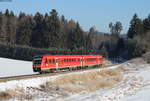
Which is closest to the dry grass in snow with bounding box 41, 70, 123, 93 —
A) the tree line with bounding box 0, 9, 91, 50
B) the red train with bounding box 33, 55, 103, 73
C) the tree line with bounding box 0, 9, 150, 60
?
the red train with bounding box 33, 55, 103, 73

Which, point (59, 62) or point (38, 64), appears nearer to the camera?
point (38, 64)

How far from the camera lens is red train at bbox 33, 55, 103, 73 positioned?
35000mm

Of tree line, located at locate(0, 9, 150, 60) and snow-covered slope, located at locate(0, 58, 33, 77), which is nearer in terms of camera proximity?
snow-covered slope, located at locate(0, 58, 33, 77)

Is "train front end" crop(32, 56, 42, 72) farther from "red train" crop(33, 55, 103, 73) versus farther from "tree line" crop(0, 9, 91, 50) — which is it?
"tree line" crop(0, 9, 91, 50)

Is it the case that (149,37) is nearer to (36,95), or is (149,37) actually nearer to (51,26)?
(51,26)

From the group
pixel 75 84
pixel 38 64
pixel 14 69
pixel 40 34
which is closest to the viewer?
pixel 75 84

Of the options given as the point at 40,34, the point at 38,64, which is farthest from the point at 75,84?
the point at 40,34

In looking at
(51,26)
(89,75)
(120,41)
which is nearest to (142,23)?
(120,41)

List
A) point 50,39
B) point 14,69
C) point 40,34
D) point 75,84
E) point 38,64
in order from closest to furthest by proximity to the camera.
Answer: point 75,84, point 38,64, point 14,69, point 50,39, point 40,34

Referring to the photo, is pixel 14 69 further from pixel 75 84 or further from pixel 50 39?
pixel 50 39

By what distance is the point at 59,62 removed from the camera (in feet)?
128

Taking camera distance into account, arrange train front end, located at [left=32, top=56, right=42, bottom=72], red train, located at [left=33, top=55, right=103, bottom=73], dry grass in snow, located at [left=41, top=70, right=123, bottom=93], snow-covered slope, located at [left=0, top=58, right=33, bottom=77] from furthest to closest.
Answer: snow-covered slope, located at [left=0, top=58, right=33, bottom=77], red train, located at [left=33, top=55, right=103, bottom=73], train front end, located at [left=32, top=56, right=42, bottom=72], dry grass in snow, located at [left=41, top=70, right=123, bottom=93]

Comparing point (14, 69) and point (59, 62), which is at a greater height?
point (59, 62)

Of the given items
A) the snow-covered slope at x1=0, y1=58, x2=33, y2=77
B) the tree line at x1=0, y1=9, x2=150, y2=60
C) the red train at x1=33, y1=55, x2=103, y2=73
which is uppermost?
the tree line at x1=0, y1=9, x2=150, y2=60
